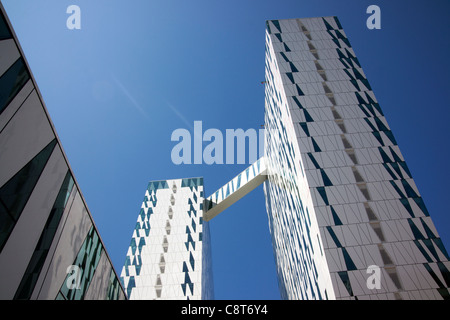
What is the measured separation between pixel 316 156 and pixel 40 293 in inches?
1041

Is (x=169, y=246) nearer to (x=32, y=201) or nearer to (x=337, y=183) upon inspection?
(x=337, y=183)

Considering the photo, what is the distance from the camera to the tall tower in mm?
51906

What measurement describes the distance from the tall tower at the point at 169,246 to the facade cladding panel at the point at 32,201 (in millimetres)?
36234

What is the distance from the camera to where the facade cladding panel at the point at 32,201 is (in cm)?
1178

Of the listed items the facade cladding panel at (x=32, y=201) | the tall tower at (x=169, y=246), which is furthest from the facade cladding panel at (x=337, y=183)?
the facade cladding panel at (x=32, y=201)

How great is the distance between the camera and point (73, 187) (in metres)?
16.5

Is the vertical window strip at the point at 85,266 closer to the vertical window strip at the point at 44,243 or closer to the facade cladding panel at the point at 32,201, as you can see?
the facade cladding panel at the point at 32,201

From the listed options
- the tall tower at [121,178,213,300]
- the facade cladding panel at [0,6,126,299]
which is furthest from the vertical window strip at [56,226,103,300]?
the tall tower at [121,178,213,300]

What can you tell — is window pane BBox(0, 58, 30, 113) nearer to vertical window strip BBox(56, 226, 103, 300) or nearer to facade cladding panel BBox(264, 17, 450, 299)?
vertical window strip BBox(56, 226, 103, 300)

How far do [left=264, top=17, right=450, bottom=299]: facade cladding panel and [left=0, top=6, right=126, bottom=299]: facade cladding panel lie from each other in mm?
19144

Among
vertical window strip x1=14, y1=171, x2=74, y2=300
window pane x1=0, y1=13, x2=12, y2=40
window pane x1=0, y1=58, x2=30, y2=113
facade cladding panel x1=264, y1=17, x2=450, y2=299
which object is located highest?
facade cladding panel x1=264, y1=17, x2=450, y2=299

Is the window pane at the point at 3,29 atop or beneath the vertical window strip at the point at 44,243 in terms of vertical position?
atop
